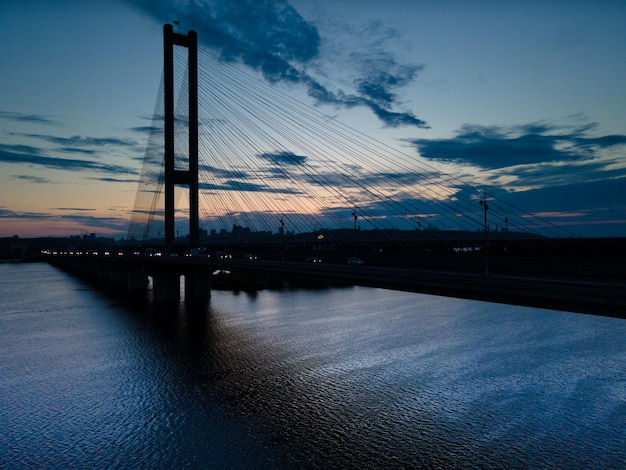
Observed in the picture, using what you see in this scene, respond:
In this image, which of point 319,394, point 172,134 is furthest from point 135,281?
point 319,394

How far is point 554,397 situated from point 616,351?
33.4ft

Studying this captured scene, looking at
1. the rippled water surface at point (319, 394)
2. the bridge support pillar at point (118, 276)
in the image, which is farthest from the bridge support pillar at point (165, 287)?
the bridge support pillar at point (118, 276)

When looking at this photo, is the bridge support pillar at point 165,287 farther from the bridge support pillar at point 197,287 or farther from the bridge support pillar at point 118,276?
the bridge support pillar at point 118,276

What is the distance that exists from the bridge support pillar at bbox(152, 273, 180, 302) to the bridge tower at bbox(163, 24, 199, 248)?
4645mm

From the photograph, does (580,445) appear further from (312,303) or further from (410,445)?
(312,303)

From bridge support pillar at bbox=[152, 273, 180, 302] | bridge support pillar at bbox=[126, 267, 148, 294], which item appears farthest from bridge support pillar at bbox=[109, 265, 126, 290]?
bridge support pillar at bbox=[152, 273, 180, 302]

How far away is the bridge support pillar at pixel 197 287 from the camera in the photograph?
53844mm

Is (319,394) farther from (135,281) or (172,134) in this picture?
(135,281)

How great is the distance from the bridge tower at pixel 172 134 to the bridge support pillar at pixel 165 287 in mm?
4645

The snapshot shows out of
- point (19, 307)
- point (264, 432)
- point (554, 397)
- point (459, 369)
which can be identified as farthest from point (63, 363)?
point (19, 307)

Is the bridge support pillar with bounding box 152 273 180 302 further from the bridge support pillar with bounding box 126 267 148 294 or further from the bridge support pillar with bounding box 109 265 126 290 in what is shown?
the bridge support pillar with bounding box 109 265 126 290

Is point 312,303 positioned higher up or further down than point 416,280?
further down

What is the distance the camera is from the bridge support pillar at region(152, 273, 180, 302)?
53972 millimetres

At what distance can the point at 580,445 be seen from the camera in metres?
15.6
